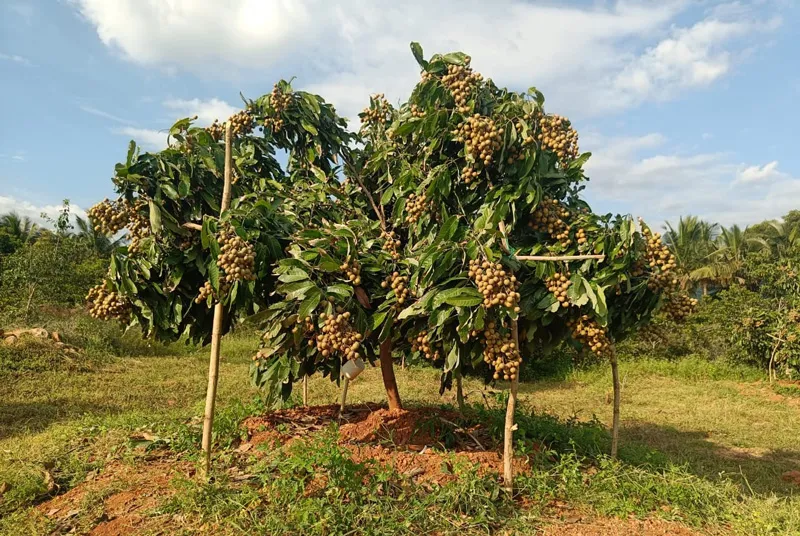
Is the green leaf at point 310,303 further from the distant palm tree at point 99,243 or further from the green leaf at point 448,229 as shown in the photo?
the distant palm tree at point 99,243

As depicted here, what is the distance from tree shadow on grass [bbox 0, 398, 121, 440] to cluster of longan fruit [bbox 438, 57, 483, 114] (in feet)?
16.0

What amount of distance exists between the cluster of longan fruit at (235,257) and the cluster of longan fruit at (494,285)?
120 centimetres

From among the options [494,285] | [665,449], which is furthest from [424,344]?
[665,449]

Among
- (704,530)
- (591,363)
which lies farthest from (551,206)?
(591,363)

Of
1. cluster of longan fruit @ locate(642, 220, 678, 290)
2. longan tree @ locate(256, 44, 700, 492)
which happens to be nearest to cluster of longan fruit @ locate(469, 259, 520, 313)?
longan tree @ locate(256, 44, 700, 492)

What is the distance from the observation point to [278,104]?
4426 mm

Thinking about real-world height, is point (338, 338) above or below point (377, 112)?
below

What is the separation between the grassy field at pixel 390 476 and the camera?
297 centimetres

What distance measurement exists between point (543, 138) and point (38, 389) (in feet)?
23.6

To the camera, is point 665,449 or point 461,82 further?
point 665,449

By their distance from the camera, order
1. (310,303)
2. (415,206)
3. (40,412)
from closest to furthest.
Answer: (310,303), (415,206), (40,412)

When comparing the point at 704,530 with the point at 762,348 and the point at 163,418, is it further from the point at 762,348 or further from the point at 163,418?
the point at 762,348

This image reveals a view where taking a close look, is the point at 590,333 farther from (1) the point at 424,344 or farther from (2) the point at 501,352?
(1) the point at 424,344

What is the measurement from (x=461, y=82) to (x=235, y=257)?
71.3 inches
